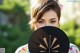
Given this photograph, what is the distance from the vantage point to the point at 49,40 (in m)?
0.80

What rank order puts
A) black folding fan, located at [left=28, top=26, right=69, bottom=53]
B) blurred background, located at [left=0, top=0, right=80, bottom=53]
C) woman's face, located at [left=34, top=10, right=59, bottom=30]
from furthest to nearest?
1. blurred background, located at [left=0, top=0, right=80, bottom=53]
2. woman's face, located at [left=34, top=10, right=59, bottom=30]
3. black folding fan, located at [left=28, top=26, right=69, bottom=53]

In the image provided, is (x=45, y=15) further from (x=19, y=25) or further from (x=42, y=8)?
(x=19, y=25)

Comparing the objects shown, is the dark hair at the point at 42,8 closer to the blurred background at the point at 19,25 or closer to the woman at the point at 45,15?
the woman at the point at 45,15

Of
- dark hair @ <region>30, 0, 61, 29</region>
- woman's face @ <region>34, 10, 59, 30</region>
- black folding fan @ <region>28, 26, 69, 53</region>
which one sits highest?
dark hair @ <region>30, 0, 61, 29</region>

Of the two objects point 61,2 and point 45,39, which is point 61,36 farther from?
point 61,2

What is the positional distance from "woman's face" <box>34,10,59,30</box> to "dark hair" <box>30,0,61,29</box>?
0.01 metres

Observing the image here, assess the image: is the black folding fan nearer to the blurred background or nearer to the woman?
the woman

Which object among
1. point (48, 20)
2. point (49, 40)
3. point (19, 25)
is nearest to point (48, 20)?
point (48, 20)

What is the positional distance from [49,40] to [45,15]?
14 cm

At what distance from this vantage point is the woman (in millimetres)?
913

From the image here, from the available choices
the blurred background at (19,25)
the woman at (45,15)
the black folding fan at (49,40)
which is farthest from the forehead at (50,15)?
the blurred background at (19,25)

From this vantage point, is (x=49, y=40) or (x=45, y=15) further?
(x=45, y=15)

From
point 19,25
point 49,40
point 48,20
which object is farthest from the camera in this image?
point 19,25

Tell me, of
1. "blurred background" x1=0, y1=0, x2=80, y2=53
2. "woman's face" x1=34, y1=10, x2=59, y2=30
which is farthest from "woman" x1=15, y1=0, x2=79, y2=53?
"blurred background" x1=0, y1=0, x2=80, y2=53
